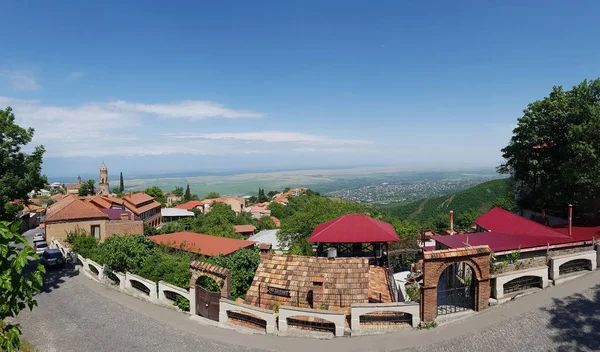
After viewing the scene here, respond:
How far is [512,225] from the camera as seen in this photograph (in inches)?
709

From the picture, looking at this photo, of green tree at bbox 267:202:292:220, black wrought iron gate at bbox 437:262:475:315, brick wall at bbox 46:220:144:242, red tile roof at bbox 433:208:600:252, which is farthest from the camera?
green tree at bbox 267:202:292:220

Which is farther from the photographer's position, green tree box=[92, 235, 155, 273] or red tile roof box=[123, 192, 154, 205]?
red tile roof box=[123, 192, 154, 205]

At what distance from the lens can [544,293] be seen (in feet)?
36.6

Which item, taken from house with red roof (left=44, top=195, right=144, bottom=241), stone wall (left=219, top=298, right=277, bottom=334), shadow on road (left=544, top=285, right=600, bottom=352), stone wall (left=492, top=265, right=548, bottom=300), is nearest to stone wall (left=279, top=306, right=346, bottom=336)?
stone wall (left=219, top=298, right=277, bottom=334)

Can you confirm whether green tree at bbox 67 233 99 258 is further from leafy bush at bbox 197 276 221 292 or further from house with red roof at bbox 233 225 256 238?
house with red roof at bbox 233 225 256 238

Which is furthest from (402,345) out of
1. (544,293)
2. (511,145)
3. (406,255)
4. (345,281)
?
(511,145)

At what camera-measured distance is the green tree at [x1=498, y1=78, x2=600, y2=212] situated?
1748cm

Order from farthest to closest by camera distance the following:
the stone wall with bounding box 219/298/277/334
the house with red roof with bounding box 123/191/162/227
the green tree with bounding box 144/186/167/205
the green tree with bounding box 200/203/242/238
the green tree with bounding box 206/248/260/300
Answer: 1. the green tree with bounding box 144/186/167/205
2. the house with red roof with bounding box 123/191/162/227
3. the green tree with bounding box 200/203/242/238
4. the green tree with bounding box 206/248/260/300
5. the stone wall with bounding box 219/298/277/334

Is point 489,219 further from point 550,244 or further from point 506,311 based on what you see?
point 506,311

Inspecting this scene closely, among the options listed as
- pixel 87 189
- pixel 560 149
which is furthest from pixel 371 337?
pixel 87 189

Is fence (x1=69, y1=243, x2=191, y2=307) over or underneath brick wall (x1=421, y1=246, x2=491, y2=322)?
underneath

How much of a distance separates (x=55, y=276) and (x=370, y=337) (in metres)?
18.1

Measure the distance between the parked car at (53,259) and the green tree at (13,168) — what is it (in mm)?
3729

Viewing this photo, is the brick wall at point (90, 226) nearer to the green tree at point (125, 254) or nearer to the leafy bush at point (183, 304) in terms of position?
the green tree at point (125, 254)
